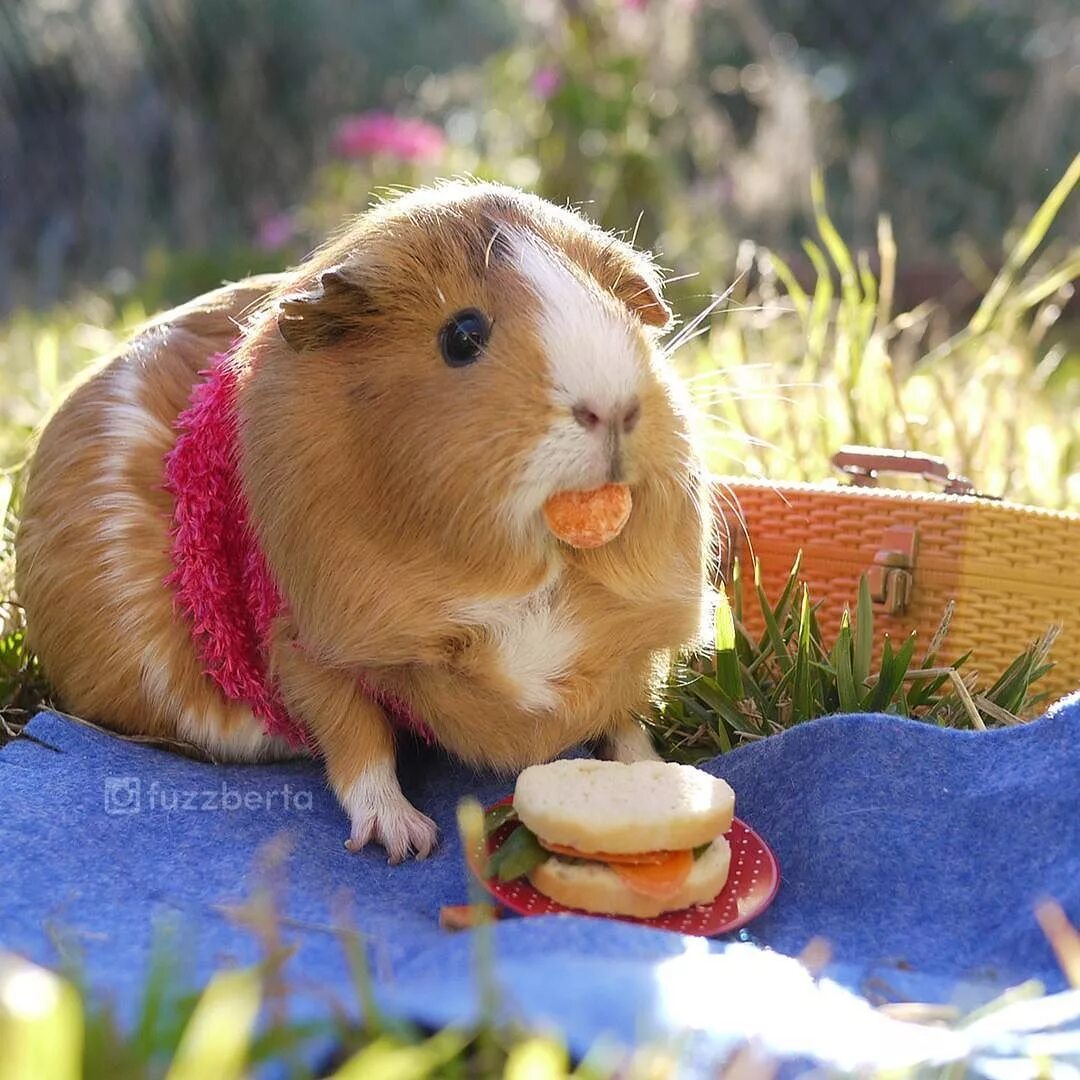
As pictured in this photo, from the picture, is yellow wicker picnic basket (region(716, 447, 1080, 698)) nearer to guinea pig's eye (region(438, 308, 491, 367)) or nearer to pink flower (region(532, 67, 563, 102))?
guinea pig's eye (region(438, 308, 491, 367))

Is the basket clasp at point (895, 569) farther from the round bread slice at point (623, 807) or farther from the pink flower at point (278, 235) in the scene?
the pink flower at point (278, 235)

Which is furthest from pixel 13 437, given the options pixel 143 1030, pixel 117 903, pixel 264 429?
pixel 143 1030

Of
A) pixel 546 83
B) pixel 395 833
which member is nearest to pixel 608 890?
pixel 395 833

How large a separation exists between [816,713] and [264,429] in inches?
36.5

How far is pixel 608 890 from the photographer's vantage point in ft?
4.77

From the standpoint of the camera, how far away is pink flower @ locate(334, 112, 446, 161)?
21.1 ft

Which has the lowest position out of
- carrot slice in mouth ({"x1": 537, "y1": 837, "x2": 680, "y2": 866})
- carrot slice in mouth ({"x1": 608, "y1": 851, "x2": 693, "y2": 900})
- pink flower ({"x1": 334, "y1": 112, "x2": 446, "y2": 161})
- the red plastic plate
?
the red plastic plate

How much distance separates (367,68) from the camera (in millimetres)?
10297

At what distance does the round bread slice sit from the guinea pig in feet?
0.45

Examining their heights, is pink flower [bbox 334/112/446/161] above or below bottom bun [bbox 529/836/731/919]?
above

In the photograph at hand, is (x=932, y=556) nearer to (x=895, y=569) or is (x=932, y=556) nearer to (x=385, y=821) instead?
(x=895, y=569)
